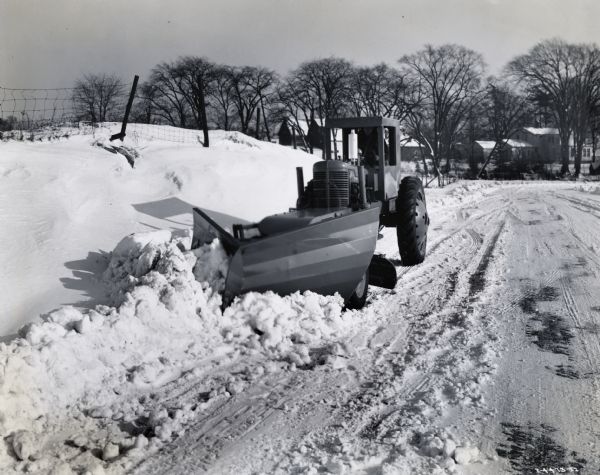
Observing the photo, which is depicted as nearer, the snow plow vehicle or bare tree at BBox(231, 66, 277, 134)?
the snow plow vehicle

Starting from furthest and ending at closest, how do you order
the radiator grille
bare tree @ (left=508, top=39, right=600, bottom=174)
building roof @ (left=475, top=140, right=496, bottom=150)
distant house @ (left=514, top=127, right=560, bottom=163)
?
building roof @ (left=475, top=140, right=496, bottom=150) → distant house @ (left=514, top=127, right=560, bottom=163) → bare tree @ (left=508, top=39, right=600, bottom=174) → the radiator grille

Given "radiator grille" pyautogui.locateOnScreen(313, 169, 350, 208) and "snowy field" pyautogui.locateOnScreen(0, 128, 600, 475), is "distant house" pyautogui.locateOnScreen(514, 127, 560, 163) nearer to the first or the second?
"radiator grille" pyautogui.locateOnScreen(313, 169, 350, 208)

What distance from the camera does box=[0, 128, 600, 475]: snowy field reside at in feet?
9.41

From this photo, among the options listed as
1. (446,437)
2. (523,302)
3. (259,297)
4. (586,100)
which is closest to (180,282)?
(259,297)

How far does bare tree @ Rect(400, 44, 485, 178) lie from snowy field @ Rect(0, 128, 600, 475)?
83.3ft

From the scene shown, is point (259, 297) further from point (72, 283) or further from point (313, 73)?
point (313, 73)

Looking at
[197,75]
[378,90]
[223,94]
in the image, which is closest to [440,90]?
[378,90]

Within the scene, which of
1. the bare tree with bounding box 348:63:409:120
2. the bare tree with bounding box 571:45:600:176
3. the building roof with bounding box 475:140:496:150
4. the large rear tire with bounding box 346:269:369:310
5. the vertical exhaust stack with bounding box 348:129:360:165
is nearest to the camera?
the large rear tire with bounding box 346:269:369:310

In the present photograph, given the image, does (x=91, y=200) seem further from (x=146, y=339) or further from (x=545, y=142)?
(x=545, y=142)

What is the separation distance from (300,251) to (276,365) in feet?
4.08

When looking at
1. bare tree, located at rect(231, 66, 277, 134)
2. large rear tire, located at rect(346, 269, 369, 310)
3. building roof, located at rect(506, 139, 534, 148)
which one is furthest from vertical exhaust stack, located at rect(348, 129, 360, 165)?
building roof, located at rect(506, 139, 534, 148)

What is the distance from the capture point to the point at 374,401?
11.4ft

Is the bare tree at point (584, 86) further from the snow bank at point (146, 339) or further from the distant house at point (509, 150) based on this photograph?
the distant house at point (509, 150)

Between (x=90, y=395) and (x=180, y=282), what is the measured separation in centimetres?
143
